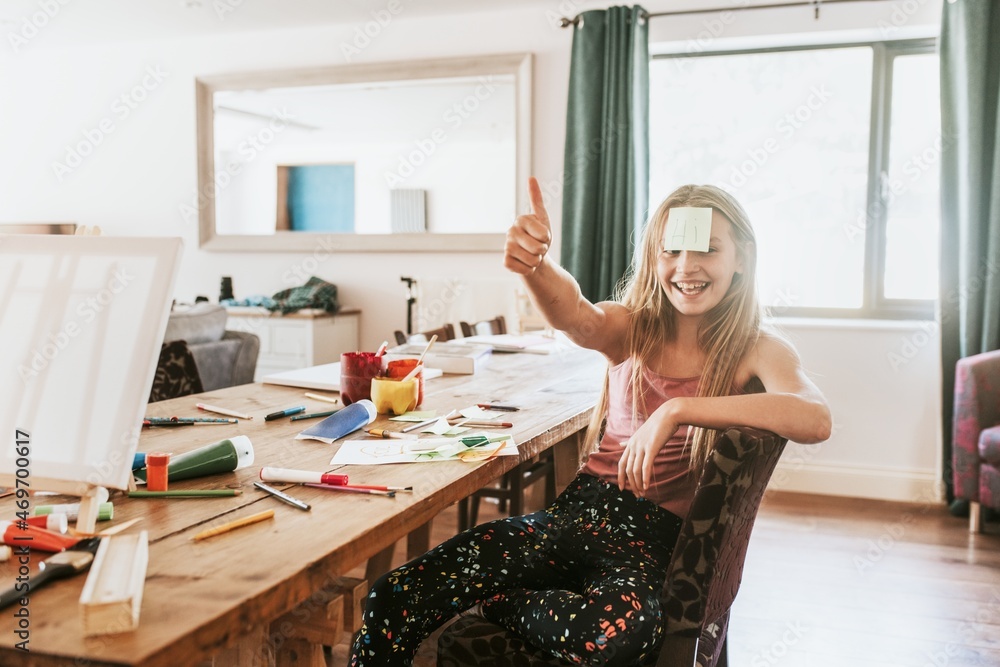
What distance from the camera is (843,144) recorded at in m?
3.86

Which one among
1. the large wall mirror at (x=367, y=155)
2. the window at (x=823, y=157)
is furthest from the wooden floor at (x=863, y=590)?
the large wall mirror at (x=367, y=155)

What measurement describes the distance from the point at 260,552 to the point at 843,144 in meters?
3.76

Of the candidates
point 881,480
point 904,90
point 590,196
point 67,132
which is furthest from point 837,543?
point 67,132

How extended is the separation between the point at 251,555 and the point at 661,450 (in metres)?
0.76

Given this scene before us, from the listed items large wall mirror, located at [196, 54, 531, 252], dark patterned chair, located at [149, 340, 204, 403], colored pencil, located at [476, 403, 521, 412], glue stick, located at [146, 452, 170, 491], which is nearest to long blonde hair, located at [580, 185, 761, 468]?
colored pencil, located at [476, 403, 521, 412]

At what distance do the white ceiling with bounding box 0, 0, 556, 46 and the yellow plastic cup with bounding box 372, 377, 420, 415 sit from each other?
3.06 m

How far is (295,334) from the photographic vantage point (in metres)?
4.42

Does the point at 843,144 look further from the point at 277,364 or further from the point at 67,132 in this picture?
the point at 67,132

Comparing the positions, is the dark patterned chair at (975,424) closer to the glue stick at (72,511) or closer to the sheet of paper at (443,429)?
the sheet of paper at (443,429)

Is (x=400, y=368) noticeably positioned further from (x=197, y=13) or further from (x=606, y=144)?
(x=197, y=13)

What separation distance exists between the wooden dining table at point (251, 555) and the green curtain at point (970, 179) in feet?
8.42

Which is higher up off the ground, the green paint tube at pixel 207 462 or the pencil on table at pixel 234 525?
the green paint tube at pixel 207 462

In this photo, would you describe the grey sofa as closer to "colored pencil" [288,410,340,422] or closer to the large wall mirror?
the large wall mirror

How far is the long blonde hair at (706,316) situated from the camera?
1.36m
